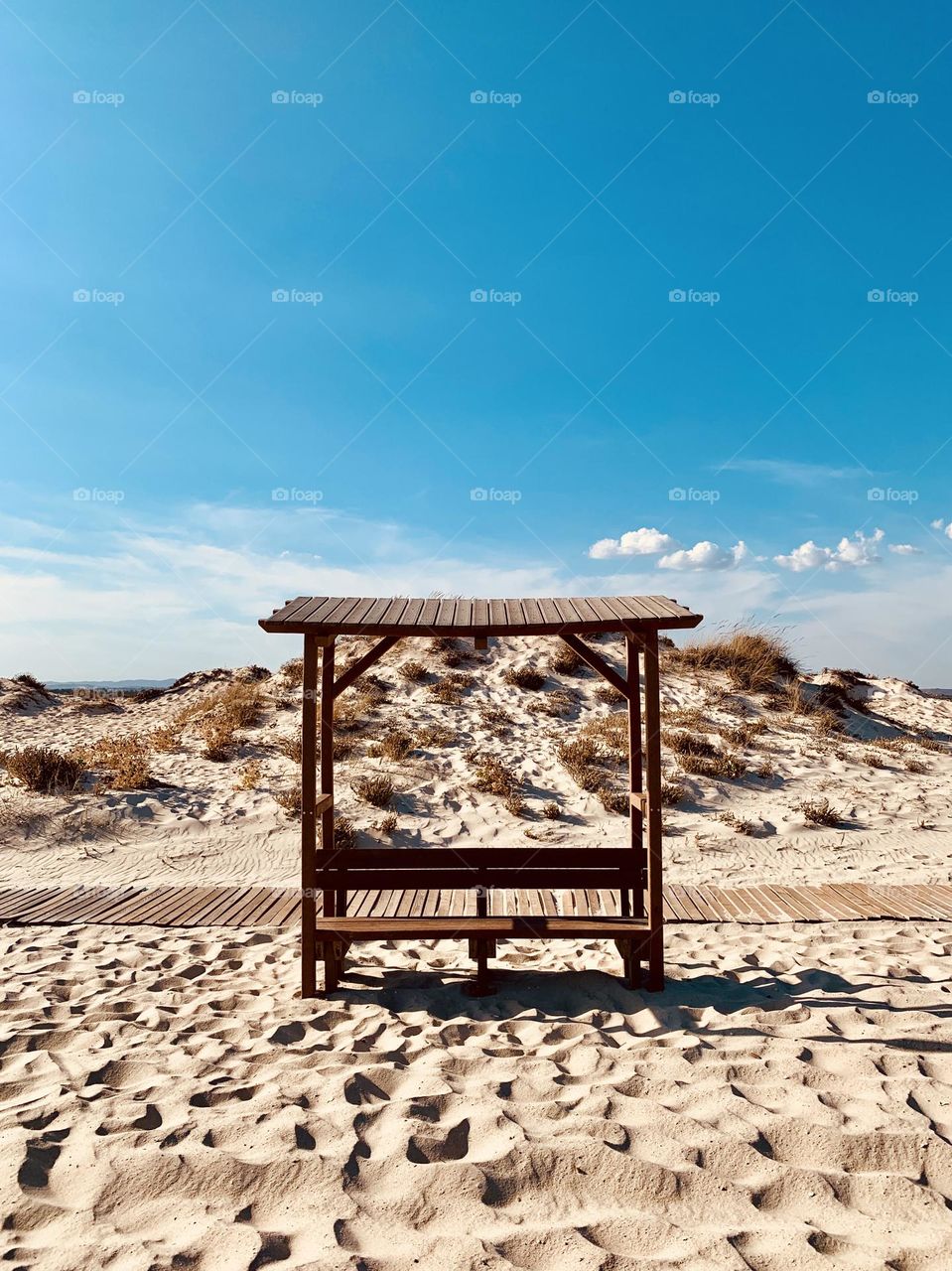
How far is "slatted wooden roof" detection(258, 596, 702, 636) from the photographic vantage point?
19.7 feet

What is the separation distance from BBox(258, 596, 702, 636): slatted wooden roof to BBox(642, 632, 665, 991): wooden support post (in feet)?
0.88

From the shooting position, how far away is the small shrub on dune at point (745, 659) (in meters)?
19.0

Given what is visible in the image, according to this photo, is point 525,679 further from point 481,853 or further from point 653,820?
point 653,820

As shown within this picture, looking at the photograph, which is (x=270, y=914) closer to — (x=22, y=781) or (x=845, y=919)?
(x=845, y=919)

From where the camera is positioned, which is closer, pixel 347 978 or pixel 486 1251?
pixel 486 1251

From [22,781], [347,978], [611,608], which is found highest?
[611,608]

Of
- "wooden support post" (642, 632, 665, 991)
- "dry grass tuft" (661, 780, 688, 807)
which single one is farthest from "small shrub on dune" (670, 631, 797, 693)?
"wooden support post" (642, 632, 665, 991)

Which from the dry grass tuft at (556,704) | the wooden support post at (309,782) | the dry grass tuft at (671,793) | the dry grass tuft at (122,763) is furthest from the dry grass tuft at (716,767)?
the dry grass tuft at (122,763)

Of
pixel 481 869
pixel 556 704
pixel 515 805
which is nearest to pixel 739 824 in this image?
pixel 515 805

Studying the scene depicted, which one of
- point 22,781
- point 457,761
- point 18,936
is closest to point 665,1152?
point 18,936

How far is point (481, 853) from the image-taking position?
6785 millimetres

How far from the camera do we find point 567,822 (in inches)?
473

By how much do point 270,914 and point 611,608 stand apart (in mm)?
5037

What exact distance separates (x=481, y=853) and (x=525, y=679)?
482 inches
